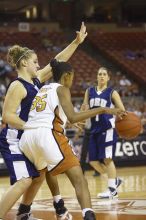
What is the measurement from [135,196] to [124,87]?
39.7ft

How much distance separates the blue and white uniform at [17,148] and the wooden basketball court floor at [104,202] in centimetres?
102

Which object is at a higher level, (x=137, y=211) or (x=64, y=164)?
(x=64, y=164)

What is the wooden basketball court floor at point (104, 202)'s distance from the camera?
6.88 metres

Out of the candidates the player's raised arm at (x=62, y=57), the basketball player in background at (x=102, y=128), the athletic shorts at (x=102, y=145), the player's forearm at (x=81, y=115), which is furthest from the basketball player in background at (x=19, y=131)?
the athletic shorts at (x=102, y=145)

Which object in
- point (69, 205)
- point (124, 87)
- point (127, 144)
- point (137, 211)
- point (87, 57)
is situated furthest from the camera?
point (87, 57)

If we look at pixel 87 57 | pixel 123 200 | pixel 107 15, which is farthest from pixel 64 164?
pixel 107 15

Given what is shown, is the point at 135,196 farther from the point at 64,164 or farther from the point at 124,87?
the point at 124,87

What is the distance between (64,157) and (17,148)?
0.55 metres

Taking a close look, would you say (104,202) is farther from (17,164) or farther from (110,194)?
(17,164)

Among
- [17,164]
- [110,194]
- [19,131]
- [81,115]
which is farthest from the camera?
[110,194]

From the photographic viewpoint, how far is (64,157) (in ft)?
18.6

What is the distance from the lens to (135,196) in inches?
340

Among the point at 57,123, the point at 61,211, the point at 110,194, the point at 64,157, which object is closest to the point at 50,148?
the point at 64,157

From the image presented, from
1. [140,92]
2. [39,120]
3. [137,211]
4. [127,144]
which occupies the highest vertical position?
[39,120]
